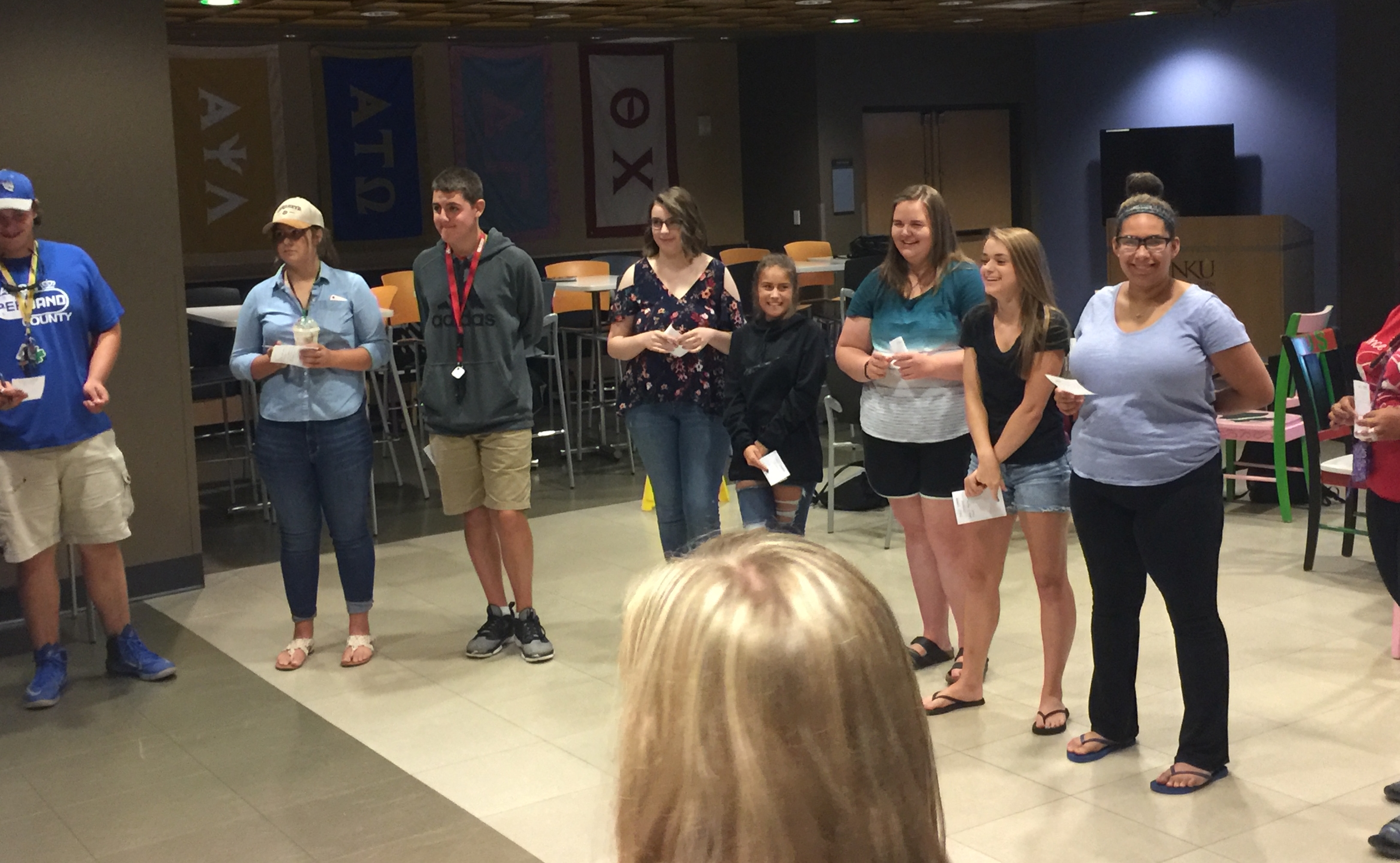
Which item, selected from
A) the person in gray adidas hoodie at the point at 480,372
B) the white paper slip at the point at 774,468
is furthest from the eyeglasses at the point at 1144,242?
the person in gray adidas hoodie at the point at 480,372

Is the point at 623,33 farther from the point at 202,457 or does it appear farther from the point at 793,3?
the point at 202,457

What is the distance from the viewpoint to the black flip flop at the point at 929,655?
14.6 feet

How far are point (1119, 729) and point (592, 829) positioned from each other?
140 cm

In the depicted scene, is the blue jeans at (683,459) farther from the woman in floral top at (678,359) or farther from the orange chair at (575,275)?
the orange chair at (575,275)

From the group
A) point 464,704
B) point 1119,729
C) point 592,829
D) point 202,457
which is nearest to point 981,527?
point 1119,729

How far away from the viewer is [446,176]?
4559 millimetres

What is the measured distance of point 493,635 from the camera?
4.86 meters

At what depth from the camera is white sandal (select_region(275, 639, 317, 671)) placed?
4742mm

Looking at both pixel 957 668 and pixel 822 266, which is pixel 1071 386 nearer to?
pixel 957 668

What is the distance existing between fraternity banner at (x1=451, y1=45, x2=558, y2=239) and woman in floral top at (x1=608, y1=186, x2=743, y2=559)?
22.6ft

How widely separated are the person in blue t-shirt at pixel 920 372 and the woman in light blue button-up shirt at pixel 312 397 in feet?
5.36

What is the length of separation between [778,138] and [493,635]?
8283 millimetres

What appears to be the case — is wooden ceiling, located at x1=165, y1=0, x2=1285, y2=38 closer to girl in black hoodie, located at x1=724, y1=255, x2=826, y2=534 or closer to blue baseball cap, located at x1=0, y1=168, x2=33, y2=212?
blue baseball cap, located at x1=0, y1=168, x2=33, y2=212

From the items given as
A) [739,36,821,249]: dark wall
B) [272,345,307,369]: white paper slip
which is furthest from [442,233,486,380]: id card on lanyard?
[739,36,821,249]: dark wall
